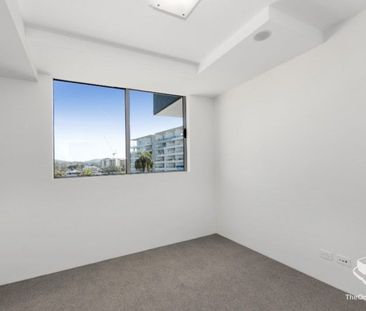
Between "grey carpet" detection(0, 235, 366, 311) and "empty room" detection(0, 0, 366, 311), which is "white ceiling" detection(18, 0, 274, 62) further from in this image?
"grey carpet" detection(0, 235, 366, 311)

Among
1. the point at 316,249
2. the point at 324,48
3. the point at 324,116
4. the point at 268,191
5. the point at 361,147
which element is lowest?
the point at 316,249

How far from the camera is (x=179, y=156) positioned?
352cm

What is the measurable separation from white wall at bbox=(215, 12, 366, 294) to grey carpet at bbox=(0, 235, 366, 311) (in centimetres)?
29

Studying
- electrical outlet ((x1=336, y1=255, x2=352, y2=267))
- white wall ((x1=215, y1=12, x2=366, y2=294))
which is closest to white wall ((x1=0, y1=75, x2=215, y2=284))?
white wall ((x1=215, y1=12, x2=366, y2=294))

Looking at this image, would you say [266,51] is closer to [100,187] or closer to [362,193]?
[362,193]

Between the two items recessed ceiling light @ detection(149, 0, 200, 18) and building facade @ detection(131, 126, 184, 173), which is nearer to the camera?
recessed ceiling light @ detection(149, 0, 200, 18)

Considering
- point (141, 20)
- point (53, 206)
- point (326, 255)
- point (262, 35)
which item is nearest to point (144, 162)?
point (53, 206)

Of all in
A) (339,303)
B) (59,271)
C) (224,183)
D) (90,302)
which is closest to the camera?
(339,303)

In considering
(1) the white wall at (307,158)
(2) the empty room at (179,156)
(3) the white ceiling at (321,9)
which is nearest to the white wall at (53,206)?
(2) the empty room at (179,156)

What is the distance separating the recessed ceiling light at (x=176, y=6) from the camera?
167 centimetres

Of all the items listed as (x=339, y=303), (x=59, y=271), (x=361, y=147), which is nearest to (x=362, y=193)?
(x=361, y=147)

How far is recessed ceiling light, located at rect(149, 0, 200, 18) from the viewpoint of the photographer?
167 cm

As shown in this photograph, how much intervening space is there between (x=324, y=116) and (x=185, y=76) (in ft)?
5.41

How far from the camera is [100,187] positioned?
2.73m
